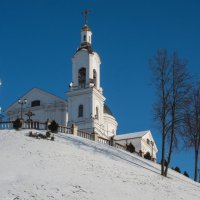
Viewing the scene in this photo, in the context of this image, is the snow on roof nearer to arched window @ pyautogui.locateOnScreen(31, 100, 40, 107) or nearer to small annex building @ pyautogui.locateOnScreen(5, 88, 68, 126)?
small annex building @ pyautogui.locateOnScreen(5, 88, 68, 126)

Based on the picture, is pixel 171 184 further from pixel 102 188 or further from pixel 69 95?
pixel 69 95

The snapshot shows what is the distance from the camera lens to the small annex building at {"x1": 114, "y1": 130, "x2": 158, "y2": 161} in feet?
255

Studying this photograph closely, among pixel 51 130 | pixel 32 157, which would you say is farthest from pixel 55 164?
pixel 51 130

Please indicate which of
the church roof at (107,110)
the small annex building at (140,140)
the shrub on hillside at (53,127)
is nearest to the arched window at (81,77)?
the church roof at (107,110)

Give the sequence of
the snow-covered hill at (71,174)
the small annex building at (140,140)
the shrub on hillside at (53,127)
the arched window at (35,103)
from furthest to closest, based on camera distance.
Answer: the small annex building at (140,140) → the arched window at (35,103) → the shrub on hillside at (53,127) → the snow-covered hill at (71,174)

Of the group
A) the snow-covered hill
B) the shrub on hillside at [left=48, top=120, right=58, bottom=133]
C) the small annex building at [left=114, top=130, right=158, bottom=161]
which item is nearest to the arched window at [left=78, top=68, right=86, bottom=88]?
the small annex building at [left=114, top=130, right=158, bottom=161]

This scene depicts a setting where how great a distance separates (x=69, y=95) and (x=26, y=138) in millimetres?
29706

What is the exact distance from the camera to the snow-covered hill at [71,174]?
30.4 metres

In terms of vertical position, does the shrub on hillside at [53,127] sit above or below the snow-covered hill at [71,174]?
above

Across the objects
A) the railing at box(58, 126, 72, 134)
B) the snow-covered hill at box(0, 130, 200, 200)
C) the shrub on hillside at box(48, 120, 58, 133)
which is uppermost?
the railing at box(58, 126, 72, 134)

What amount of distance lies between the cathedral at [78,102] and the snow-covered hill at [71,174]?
25.2 m

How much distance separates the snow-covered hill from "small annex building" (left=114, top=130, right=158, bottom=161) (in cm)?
3214

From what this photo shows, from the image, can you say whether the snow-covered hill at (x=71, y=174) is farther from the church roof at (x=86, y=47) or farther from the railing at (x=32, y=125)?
the church roof at (x=86, y=47)

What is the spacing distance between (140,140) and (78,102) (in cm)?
1253
